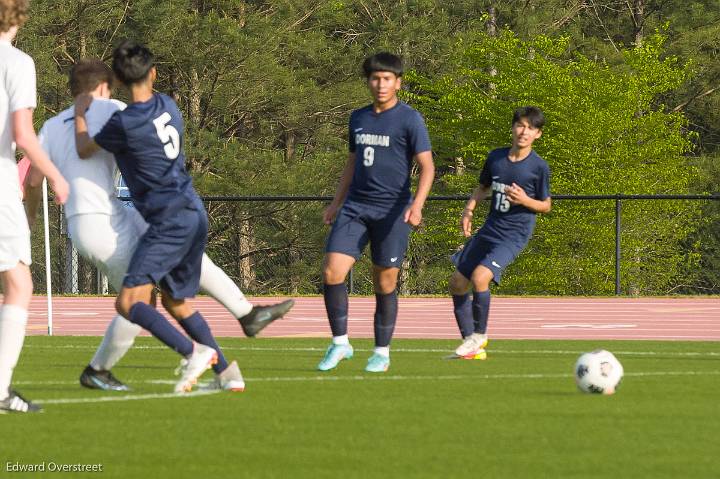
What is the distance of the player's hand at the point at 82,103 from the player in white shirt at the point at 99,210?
3cm

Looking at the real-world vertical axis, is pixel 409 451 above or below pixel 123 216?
below

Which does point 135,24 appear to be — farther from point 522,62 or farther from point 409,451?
point 409,451

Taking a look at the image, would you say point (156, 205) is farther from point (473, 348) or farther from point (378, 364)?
point (473, 348)

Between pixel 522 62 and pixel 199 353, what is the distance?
47.8 m

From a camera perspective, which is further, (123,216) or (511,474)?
(123,216)

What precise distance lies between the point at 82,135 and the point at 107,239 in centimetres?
58

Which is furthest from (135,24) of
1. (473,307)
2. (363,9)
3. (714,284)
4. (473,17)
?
(473,307)

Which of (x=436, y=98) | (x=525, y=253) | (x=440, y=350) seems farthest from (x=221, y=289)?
(x=436, y=98)

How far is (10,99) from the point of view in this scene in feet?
25.2

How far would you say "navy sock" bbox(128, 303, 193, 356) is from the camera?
8.59 metres

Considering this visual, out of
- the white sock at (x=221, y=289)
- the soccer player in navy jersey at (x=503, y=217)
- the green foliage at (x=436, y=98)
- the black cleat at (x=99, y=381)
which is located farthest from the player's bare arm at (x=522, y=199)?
the green foliage at (x=436, y=98)

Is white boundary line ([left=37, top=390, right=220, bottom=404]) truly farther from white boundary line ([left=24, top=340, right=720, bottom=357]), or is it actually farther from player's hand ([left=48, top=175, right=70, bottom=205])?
white boundary line ([left=24, top=340, right=720, bottom=357])

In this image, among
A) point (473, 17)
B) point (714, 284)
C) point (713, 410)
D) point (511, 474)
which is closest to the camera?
point (511, 474)

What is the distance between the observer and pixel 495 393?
904 centimetres
